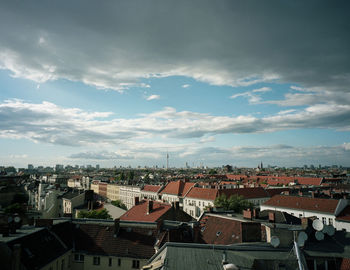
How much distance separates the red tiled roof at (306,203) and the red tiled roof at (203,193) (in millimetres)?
18447

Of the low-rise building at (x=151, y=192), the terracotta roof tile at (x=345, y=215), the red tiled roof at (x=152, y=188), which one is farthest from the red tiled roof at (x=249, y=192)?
the red tiled roof at (x=152, y=188)

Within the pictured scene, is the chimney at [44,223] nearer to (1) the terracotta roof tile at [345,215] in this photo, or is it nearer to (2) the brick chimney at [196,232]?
(2) the brick chimney at [196,232]

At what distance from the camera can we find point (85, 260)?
106 ft

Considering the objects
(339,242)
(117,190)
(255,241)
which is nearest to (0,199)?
(117,190)

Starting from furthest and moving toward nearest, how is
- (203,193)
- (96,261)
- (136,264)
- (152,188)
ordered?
(152,188)
(203,193)
(96,261)
(136,264)

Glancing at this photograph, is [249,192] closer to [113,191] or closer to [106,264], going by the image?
[106,264]

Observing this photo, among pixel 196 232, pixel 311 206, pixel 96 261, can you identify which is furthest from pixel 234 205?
pixel 96 261

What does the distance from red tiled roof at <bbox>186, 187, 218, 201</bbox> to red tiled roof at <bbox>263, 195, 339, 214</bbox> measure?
Result: 18.4 m

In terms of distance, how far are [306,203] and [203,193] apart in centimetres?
3422

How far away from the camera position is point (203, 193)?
90812 millimetres

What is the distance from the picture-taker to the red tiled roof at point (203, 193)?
86.5m

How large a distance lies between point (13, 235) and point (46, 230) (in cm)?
416

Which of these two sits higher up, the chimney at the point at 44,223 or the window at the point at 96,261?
the chimney at the point at 44,223

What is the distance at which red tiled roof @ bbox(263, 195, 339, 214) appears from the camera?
59784 millimetres
